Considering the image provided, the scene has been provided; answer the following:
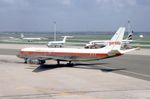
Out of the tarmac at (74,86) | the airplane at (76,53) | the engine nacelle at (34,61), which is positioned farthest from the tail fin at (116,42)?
the engine nacelle at (34,61)

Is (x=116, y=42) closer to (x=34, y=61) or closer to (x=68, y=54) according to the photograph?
(x=68, y=54)

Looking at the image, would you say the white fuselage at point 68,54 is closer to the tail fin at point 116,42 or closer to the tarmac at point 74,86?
the tail fin at point 116,42

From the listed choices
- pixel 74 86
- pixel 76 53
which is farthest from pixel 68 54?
pixel 74 86

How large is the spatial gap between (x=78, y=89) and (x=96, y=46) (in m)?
93.6

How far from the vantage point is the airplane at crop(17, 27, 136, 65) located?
60.2 metres

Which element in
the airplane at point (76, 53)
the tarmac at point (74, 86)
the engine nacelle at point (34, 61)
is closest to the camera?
the tarmac at point (74, 86)

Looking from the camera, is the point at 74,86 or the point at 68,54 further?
the point at 68,54

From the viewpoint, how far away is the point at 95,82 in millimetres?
44344

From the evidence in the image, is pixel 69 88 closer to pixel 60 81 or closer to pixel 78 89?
pixel 78 89

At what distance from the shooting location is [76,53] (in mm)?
64062

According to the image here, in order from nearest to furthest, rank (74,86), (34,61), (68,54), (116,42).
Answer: (74,86)
(116,42)
(68,54)
(34,61)

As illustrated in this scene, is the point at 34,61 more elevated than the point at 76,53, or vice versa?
the point at 76,53

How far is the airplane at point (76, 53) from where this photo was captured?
60250 mm

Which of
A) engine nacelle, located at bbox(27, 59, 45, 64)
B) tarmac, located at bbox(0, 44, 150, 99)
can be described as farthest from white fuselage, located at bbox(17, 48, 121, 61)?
tarmac, located at bbox(0, 44, 150, 99)
